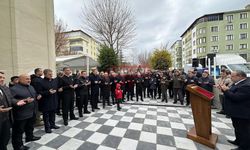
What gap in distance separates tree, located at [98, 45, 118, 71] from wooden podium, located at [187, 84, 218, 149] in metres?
9.56

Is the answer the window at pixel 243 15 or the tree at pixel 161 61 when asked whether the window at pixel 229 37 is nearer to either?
the window at pixel 243 15

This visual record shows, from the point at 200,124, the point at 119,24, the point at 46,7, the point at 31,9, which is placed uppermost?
the point at 119,24

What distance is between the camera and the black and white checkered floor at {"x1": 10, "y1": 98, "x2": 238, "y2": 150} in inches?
117

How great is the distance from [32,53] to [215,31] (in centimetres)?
4089

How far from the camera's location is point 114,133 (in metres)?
3.57

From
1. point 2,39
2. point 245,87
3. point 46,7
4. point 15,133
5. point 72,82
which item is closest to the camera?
point 245,87

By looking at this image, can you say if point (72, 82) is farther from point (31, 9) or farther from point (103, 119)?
point (31, 9)

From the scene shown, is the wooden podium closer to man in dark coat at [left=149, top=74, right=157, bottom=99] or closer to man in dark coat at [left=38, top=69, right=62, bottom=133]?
man in dark coat at [left=38, top=69, right=62, bottom=133]

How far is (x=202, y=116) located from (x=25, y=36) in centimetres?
678

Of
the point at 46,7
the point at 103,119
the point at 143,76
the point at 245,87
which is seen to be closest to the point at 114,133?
the point at 103,119

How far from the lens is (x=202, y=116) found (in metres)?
3.09

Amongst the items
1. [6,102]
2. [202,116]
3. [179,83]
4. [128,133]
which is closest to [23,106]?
[6,102]

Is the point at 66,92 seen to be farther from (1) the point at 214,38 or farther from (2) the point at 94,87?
(1) the point at 214,38

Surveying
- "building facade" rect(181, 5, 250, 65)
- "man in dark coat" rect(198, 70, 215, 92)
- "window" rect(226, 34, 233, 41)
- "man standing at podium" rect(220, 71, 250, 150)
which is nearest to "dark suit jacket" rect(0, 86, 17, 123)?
"man standing at podium" rect(220, 71, 250, 150)
